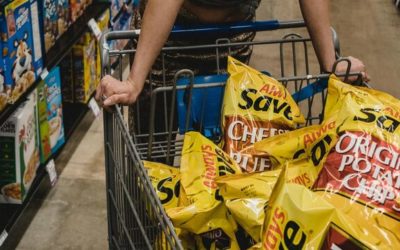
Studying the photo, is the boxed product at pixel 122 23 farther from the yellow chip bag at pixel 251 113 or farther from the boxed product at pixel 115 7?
the yellow chip bag at pixel 251 113

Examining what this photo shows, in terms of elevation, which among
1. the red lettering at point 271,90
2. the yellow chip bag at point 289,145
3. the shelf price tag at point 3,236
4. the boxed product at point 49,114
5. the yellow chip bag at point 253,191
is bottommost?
the shelf price tag at point 3,236

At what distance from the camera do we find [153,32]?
137 cm

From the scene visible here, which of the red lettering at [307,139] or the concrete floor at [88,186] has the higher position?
the red lettering at [307,139]

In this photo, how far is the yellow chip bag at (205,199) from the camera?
3.76 feet

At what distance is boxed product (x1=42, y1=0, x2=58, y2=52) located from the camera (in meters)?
2.57

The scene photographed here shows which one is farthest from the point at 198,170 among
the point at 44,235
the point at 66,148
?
the point at 66,148

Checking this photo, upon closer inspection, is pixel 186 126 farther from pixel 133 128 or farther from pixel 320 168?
pixel 320 168

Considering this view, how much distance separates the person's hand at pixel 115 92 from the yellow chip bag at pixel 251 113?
0.22 metres

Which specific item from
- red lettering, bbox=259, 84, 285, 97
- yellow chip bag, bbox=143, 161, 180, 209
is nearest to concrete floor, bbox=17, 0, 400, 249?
yellow chip bag, bbox=143, 161, 180, 209

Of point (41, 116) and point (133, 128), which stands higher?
point (133, 128)

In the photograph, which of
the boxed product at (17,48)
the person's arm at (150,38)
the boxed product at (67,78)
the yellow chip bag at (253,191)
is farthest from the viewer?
the boxed product at (67,78)

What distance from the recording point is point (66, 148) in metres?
3.11

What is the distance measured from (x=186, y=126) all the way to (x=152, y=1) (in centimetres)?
31

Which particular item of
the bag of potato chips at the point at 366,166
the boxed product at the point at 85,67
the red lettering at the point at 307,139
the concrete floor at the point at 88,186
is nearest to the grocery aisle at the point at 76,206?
the concrete floor at the point at 88,186
